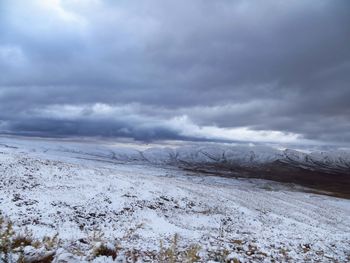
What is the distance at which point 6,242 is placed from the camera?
22.9ft

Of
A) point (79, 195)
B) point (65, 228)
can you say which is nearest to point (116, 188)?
point (79, 195)

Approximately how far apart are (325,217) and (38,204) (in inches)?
1223

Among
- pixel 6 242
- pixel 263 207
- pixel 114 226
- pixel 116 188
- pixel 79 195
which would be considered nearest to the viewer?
pixel 6 242

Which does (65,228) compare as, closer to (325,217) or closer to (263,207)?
(263,207)

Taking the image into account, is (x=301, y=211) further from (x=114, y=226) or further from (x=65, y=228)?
(x=65, y=228)

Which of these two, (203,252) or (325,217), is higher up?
(203,252)

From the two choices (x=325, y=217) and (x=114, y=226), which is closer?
(x=114, y=226)

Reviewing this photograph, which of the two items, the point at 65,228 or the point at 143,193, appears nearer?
the point at 65,228

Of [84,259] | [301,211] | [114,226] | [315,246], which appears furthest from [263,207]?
[84,259]

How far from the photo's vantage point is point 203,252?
11.8 meters

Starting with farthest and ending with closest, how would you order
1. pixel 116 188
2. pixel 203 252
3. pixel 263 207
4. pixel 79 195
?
1. pixel 263 207
2. pixel 116 188
3. pixel 79 195
4. pixel 203 252

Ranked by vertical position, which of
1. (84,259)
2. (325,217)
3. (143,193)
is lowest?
(325,217)

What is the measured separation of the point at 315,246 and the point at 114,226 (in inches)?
480

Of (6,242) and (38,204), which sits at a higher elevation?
(6,242)
